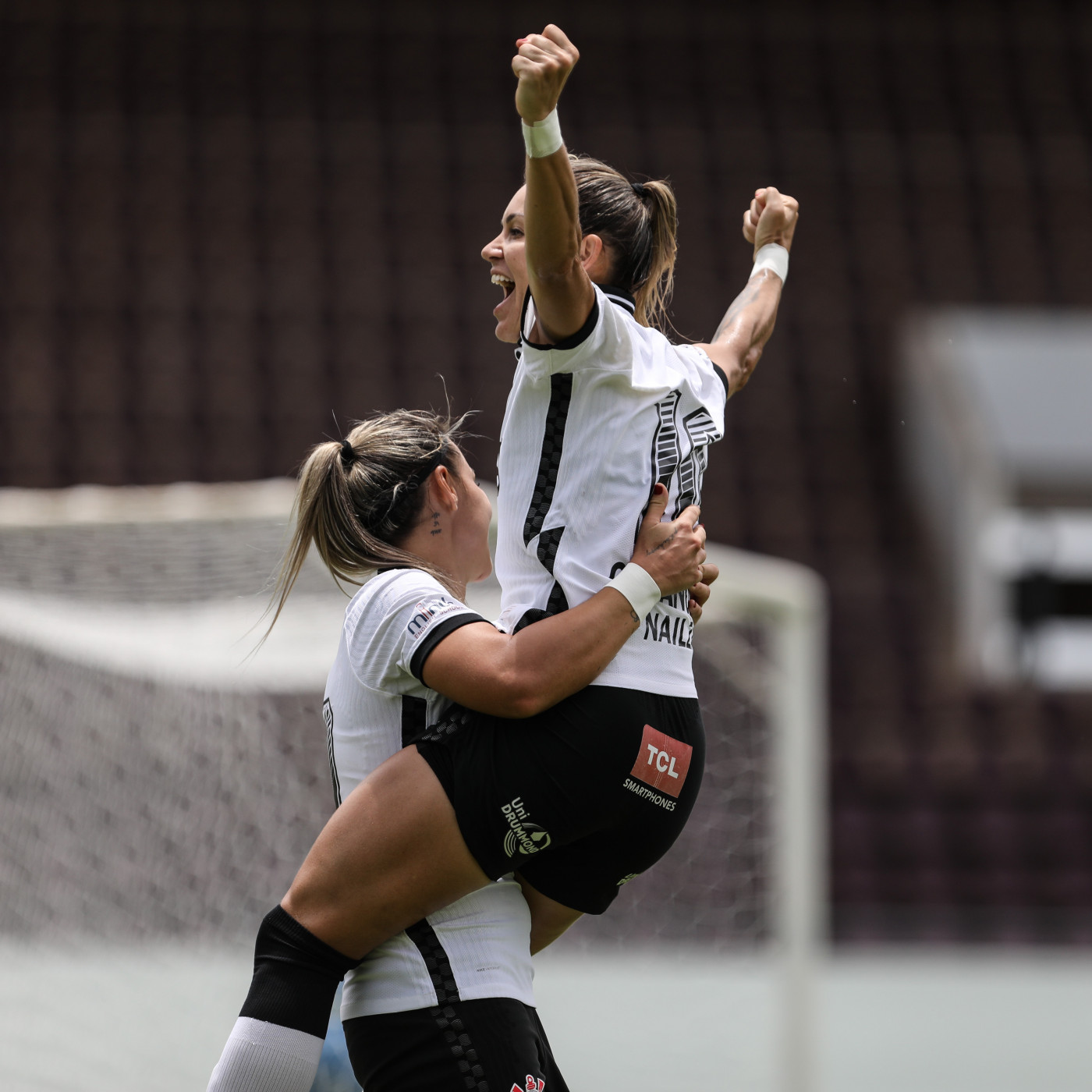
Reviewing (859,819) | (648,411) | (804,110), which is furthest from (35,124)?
(648,411)

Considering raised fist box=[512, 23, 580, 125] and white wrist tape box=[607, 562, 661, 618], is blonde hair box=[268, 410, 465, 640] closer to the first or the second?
white wrist tape box=[607, 562, 661, 618]

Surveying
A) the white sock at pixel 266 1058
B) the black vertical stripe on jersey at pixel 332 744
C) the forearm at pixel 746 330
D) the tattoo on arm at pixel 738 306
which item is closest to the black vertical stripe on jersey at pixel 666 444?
the forearm at pixel 746 330

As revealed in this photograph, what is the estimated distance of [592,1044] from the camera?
4.27 m

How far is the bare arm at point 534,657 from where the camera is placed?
1443mm

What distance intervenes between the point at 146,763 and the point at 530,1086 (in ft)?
6.72

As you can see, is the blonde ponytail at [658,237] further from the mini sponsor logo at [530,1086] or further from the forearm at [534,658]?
the mini sponsor logo at [530,1086]

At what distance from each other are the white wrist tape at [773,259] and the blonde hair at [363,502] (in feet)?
1.87

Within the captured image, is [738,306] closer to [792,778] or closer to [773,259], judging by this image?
[773,259]

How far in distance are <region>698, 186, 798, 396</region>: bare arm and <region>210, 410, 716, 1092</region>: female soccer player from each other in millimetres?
318

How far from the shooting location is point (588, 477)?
5.00 ft

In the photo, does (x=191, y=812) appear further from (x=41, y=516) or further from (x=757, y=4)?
(x=757, y=4)

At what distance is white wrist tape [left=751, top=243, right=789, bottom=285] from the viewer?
1.97 meters

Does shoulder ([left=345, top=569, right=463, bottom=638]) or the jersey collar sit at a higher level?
the jersey collar

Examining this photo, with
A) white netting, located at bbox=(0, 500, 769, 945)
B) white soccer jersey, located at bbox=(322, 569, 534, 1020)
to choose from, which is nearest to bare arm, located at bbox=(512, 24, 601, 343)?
white soccer jersey, located at bbox=(322, 569, 534, 1020)
